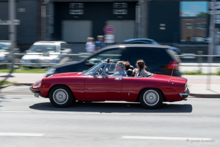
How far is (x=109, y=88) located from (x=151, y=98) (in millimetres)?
1061

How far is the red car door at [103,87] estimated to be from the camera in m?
8.97

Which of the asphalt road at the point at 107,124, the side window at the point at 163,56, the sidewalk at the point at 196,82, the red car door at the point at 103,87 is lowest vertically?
the sidewalk at the point at 196,82

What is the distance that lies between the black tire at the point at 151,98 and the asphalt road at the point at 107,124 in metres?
0.15

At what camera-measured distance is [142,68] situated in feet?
30.8

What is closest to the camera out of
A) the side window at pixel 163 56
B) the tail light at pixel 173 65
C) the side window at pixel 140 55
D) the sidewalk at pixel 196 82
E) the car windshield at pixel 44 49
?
the tail light at pixel 173 65

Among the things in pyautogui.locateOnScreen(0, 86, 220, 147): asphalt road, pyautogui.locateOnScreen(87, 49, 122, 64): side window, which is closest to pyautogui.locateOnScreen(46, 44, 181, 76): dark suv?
pyautogui.locateOnScreen(87, 49, 122, 64): side window

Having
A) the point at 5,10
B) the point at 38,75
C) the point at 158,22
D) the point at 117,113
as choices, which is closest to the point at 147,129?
the point at 117,113

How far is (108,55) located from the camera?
11133 mm

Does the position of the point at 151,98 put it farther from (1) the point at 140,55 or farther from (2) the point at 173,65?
(1) the point at 140,55

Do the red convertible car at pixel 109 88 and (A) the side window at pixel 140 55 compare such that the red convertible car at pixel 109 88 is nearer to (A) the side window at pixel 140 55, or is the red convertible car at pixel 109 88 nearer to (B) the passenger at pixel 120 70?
(B) the passenger at pixel 120 70

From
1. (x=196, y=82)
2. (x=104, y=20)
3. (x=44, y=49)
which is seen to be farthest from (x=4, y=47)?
(x=104, y=20)

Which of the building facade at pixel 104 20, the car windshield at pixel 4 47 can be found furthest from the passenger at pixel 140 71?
the building facade at pixel 104 20

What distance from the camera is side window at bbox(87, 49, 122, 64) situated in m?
11.1

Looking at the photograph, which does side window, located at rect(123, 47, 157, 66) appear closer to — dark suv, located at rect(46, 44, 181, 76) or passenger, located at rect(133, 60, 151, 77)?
dark suv, located at rect(46, 44, 181, 76)
